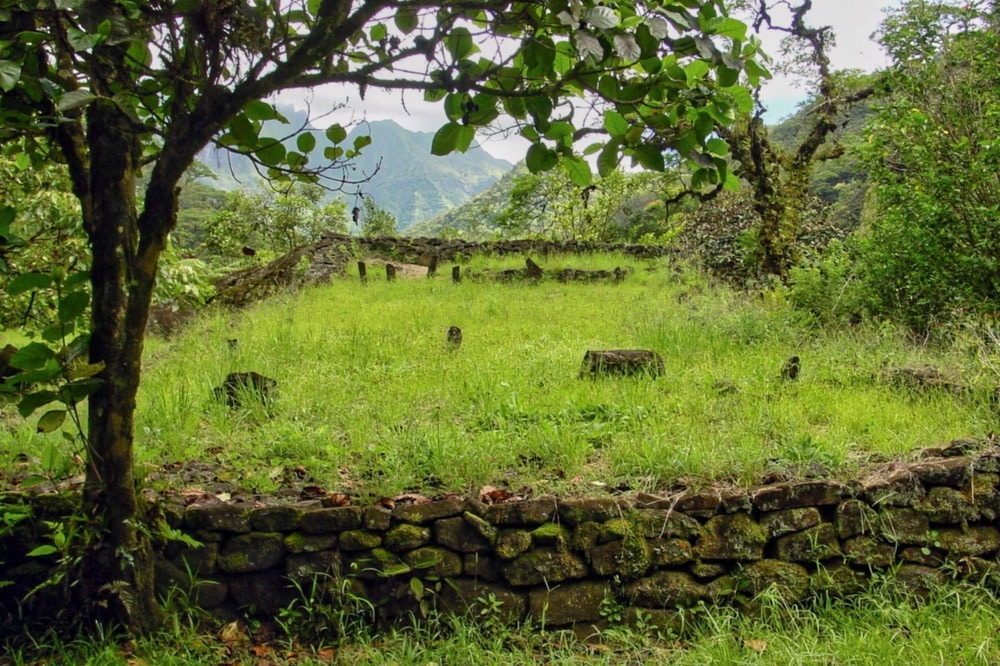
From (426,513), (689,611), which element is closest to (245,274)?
(426,513)

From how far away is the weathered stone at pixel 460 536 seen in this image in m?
3.46

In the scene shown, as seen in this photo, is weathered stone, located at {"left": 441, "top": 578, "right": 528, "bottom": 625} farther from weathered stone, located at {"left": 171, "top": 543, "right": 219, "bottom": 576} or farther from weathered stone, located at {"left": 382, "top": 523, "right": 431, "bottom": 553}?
weathered stone, located at {"left": 171, "top": 543, "right": 219, "bottom": 576}

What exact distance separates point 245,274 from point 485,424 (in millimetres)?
9608

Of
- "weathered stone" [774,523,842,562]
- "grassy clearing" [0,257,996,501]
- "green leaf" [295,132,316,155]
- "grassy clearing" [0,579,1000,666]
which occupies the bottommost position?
"grassy clearing" [0,579,1000,666]

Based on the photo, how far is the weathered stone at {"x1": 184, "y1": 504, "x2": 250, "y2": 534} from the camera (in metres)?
3.43

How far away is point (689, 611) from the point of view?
3391 mm

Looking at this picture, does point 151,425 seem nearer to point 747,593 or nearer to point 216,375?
point 216,375

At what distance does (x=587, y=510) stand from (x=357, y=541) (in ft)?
3.87

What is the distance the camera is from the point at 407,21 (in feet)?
7.68

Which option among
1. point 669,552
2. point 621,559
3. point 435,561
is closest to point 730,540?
point 669,552

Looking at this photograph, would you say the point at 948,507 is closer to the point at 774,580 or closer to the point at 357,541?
the point at 774,580

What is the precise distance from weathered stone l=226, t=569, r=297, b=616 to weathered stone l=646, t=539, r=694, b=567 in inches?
72.3

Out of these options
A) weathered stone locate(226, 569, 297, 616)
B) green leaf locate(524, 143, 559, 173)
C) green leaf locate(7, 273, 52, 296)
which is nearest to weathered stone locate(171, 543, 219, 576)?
weathered stone locate(226, 569, 297, 616)

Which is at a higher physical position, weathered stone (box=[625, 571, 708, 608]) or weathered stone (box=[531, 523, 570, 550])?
weathered stone (box=[531, 523, 570, 550])
